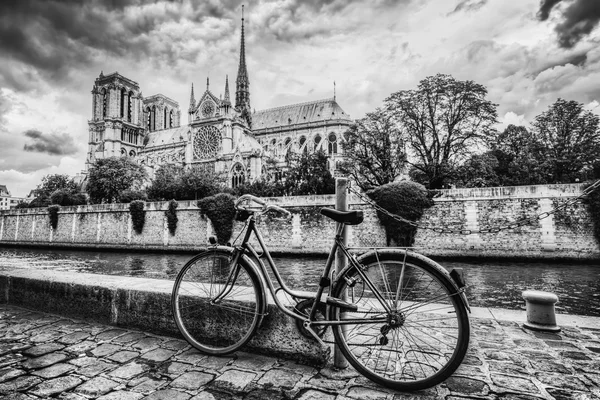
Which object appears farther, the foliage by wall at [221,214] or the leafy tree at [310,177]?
the leafy tree at [310,177]

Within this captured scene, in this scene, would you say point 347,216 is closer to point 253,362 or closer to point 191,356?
point 253,362

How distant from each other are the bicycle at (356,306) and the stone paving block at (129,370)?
390mm

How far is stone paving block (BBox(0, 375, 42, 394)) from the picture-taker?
77.5 inches

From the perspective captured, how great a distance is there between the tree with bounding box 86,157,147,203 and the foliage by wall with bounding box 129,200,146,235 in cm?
1423

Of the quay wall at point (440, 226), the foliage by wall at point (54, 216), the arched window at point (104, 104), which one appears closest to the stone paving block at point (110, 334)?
the quay wall at point (440, 226)

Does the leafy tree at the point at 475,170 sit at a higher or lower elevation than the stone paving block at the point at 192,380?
higher

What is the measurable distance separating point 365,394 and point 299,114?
2687 inches

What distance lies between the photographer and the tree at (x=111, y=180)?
125ft

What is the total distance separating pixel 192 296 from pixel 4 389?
1203mm

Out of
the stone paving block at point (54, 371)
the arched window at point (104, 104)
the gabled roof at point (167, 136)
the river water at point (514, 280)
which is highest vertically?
the arched window at point (104, 104)

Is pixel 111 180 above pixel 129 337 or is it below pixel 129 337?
above

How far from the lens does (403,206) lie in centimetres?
1833

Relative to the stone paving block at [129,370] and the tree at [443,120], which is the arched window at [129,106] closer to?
the tree at [443,120]

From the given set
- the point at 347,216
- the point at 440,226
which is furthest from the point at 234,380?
the point at 440,226
